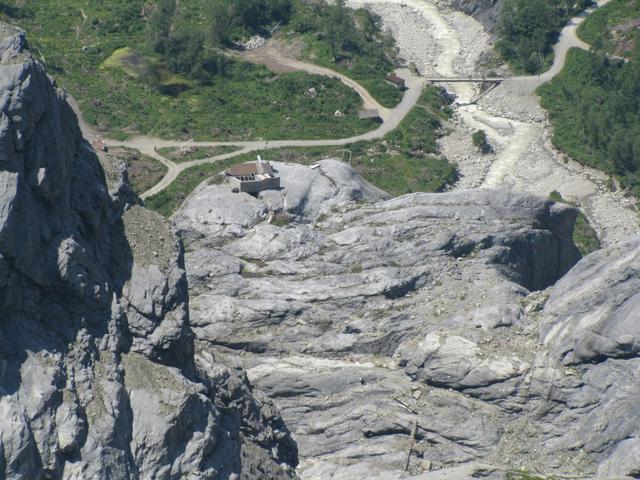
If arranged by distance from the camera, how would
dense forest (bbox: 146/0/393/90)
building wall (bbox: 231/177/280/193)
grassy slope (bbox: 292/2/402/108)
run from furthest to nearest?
1. grassy slope (bbox: 292/2/402/108)
2. dense forest (bbox: 146/0/393/90)
3. building wall (bbox: 231/177/280/193)

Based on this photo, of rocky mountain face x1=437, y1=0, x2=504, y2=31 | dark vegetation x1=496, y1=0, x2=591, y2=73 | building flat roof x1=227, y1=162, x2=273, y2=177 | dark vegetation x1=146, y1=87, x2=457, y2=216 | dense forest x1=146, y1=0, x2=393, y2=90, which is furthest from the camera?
rocky mountain face x1=437, y1=0, x2=504, y2=31

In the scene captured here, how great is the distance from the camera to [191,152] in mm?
91500

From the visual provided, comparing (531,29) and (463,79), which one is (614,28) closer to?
(531,29)

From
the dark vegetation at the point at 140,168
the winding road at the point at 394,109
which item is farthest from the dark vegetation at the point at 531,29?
the dark vegetation at the point at 140,168

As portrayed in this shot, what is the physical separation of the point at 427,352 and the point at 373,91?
5878 cm

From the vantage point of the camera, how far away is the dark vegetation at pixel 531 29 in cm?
11956

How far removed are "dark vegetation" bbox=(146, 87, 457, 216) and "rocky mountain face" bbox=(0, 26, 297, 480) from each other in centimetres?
4070

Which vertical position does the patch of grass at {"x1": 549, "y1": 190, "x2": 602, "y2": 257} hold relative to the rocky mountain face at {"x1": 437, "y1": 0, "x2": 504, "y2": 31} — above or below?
above

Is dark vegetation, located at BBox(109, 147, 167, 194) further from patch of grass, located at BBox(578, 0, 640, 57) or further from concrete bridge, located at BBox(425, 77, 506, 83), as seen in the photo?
patch of grass, located at BBox(578, 0, 640, 57)

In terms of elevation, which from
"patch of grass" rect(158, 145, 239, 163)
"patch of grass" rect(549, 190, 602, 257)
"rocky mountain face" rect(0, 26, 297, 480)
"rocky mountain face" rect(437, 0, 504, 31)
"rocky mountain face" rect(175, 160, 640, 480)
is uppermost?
"rocky mountain face" rect(0, 26, 297, 480)

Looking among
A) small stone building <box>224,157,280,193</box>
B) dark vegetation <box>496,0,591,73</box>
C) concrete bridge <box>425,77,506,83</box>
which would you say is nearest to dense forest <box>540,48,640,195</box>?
dark vegetation <box>496,0,591,73</box>

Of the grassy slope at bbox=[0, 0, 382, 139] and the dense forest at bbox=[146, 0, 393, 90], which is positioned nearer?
the grassy slope at bbox=[0, 0, 382, 139]

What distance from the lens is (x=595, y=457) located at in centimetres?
4944

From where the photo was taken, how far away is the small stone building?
65250 millimetres
